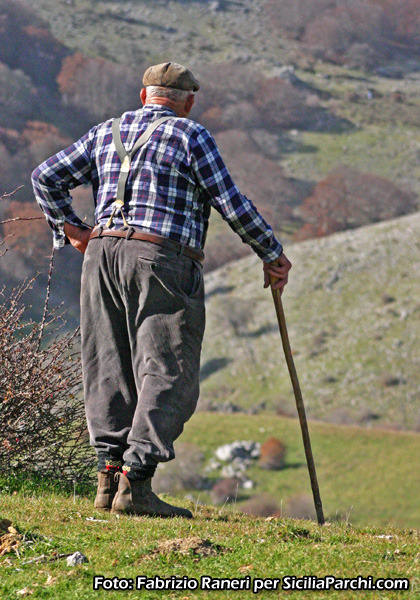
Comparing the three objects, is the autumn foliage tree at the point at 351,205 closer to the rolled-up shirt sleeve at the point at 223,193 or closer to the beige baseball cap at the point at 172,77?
the beige baseball cap at the point at 172,77

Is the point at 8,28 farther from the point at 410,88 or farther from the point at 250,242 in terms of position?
the point at 250,242

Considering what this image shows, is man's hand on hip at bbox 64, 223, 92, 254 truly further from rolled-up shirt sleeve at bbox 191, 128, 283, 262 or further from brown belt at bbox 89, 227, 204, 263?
rolled-up shirt sleeve at bbox 191, 128, 283, 262

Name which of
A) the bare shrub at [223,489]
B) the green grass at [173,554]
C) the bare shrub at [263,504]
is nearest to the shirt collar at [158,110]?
the green grass at [173,554]

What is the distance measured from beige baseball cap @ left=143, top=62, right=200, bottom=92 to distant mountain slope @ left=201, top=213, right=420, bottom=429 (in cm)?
7506

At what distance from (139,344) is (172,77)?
144 cm

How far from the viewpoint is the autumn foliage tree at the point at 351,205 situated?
11856 centimetres

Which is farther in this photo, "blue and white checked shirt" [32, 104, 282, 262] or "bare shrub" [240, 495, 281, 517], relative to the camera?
"bare shrub" [240, 495, 281, 517]

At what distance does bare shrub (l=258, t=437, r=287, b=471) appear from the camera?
69.1 metres

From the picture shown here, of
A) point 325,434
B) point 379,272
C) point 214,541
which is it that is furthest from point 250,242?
point 379,272

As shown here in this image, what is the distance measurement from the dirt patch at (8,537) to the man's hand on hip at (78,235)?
5.62 ft

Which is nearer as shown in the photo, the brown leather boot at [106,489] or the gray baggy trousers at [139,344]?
the gray baggy trousers at [139,344]

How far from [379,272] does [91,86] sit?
5993 cm

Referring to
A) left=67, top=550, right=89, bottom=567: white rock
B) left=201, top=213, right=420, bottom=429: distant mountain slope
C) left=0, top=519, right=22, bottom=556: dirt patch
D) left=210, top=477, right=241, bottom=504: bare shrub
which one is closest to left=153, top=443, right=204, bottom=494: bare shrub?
left=210, top=477, right=241, bottom=504: bare shrub

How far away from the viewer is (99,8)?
536 ft
